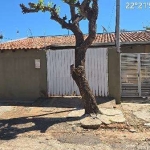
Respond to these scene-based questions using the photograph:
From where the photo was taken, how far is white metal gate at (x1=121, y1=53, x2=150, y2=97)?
14023 mm

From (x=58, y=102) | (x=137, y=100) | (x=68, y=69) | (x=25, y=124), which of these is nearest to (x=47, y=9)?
(x=25, y=124)

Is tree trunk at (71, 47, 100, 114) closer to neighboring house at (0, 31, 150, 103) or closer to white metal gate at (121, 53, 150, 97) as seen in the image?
neighboring house at (0, 31, 150, 103)

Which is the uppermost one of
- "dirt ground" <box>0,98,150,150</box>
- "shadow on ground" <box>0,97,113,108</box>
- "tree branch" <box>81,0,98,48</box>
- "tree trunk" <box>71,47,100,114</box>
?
"tree branch" <box>81,0,98,48</box>

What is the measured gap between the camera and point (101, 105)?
12.4 m

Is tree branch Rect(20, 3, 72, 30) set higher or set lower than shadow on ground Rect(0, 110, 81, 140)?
higher

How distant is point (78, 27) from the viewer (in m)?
10.5

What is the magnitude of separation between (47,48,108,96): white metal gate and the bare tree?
332cm

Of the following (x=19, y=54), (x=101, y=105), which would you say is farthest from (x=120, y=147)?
(x=19, y=54)

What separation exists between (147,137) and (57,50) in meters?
7.20

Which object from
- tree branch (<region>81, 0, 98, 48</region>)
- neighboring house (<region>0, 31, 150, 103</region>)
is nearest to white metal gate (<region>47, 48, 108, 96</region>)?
neighboring house (<region>0, 31, 150, 103</region>)

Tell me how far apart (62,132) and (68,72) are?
545 cm

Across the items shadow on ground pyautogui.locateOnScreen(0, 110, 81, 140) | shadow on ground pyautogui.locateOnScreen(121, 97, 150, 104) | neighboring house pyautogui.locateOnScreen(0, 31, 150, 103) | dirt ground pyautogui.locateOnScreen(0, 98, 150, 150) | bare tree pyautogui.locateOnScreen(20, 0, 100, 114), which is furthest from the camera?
neighboring house pyautogui.locateOnScreen(0, 31, 150, 103)

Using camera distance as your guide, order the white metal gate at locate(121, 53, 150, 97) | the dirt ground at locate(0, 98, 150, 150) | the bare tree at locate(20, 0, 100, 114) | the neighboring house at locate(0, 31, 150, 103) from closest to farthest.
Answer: the dirt ground at locate(0, 98, 150, 150) < the bare tree at locate(20, 0, 100, 114) < the neighboring house at locate(0, 31, 150, 103) < the white metal gate at locate(121, 53, 150, 97)

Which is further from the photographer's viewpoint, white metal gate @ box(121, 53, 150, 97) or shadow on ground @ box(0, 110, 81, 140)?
white metal gate @ box(121, 53, 150, 97)
